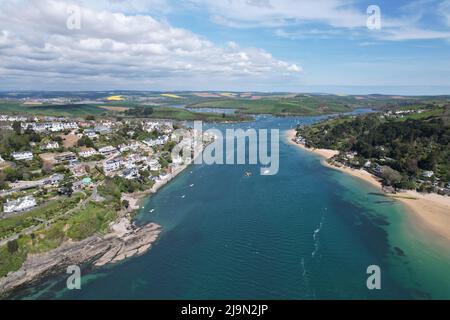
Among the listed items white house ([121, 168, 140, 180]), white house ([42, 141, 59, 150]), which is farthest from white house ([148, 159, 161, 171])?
white house ([42, 141, 59, 150])

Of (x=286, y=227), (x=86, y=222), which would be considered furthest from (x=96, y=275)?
(x=286, y=227)

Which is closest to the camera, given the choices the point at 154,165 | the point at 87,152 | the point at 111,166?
the point at 111,166

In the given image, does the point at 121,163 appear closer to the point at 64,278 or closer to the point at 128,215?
the point at 128,215

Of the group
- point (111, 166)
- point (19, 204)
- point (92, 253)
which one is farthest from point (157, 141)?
point (92, 253)

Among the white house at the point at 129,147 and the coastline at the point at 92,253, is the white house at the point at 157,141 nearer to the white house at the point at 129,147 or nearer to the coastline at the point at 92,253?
the white house at the point at 129,147

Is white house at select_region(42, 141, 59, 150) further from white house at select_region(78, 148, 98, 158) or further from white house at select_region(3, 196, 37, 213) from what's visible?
A: white house at select_region(3, 196, 37, 213)

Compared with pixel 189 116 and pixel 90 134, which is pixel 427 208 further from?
pixel 189 116
